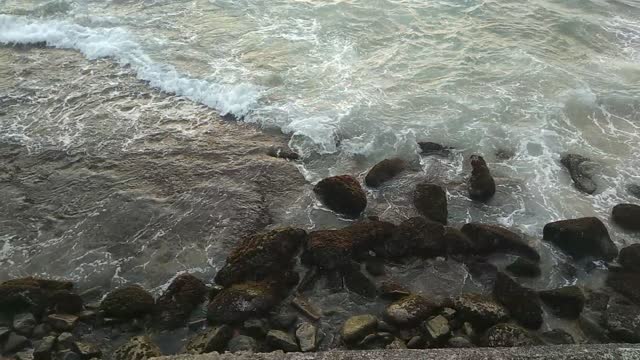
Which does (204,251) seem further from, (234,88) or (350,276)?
(234,88)

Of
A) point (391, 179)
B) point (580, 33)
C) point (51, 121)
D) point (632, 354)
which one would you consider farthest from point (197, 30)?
point (632, 354)

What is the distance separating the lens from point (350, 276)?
6.86 metres

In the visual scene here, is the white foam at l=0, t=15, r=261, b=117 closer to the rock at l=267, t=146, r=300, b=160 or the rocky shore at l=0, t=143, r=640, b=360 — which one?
the rock at l=267, t=146, r=300, b=160

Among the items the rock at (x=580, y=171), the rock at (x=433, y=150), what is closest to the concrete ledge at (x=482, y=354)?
the rock at (x=580, y=171)

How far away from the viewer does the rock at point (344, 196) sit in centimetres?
806

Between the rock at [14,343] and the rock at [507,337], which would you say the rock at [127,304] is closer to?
the rock at [14,343]

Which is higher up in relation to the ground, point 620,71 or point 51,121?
point 620,71

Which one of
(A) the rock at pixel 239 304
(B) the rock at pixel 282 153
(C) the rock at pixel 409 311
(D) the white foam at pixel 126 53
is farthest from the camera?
(D) the white foam at pixel 126 53

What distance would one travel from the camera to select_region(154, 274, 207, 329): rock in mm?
6355

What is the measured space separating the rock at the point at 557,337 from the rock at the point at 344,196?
3408 mm

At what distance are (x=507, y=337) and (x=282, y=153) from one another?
5.50 m

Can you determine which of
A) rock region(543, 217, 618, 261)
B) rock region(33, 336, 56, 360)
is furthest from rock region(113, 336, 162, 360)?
rock region(543, 217, 618, 261)

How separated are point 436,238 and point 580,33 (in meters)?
9.89

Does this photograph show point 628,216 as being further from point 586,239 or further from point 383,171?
point 383,171
